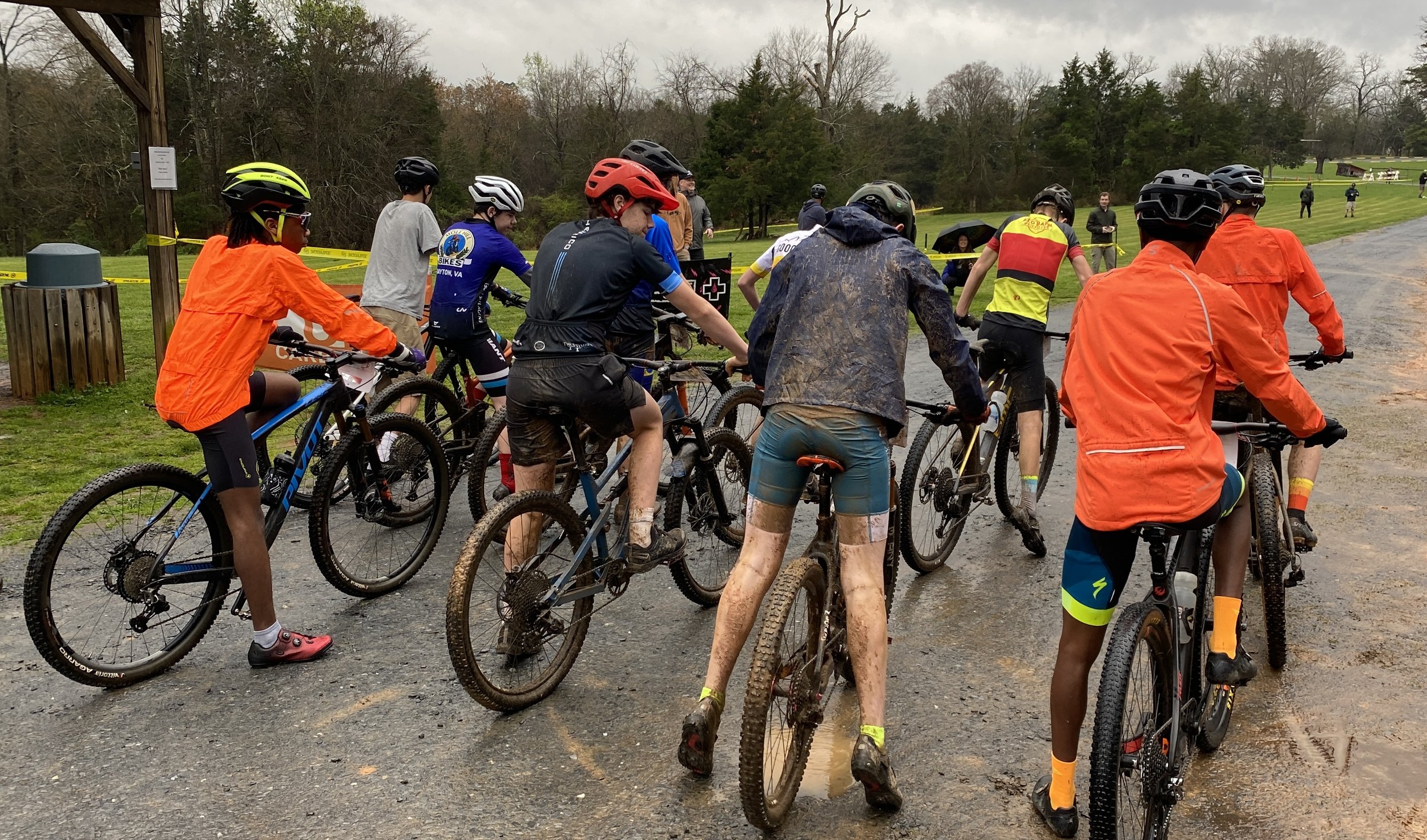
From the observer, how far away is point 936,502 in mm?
5812

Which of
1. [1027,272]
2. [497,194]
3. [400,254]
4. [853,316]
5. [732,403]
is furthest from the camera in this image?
[400,254]

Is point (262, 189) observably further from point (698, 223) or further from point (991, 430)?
point (698, 223)

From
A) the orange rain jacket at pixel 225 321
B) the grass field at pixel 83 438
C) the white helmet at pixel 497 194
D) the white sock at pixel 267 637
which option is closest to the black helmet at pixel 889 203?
the orange rain jacket at pixel 225 321

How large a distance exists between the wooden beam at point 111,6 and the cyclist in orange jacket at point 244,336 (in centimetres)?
679

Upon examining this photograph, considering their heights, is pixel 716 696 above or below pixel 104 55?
below

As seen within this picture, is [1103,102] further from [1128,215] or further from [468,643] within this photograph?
[468,643]

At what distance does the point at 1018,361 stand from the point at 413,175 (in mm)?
4105

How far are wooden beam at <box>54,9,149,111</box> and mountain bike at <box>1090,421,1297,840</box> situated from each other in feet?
32.7

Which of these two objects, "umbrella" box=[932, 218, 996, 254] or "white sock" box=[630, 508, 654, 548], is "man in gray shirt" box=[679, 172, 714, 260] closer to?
"umbrella" box=[932, 218, 996, 254]

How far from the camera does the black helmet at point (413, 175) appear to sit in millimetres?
7156

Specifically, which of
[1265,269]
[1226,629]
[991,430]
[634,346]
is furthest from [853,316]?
[1265,269]

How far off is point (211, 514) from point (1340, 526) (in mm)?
6256

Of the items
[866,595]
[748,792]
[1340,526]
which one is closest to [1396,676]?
[1340,526]

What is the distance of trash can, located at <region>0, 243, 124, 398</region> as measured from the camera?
31.5 ft
